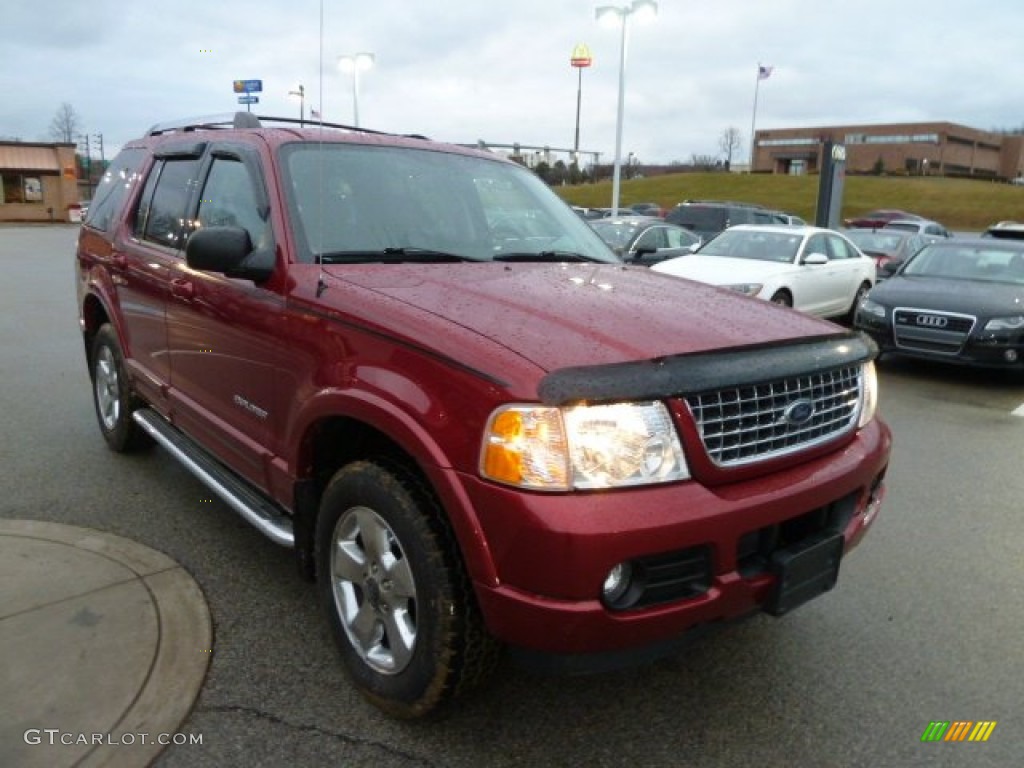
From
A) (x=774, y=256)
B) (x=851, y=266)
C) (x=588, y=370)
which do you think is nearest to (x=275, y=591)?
(x=588, y=370)

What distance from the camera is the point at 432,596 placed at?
233 cm

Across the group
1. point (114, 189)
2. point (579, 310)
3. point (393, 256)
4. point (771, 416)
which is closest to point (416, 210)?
point (393, 256)

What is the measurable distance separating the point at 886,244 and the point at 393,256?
15.7 metres

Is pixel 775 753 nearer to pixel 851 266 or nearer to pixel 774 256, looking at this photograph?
pixel 774 256

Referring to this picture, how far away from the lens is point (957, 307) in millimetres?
8359

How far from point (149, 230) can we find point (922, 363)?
339 inches

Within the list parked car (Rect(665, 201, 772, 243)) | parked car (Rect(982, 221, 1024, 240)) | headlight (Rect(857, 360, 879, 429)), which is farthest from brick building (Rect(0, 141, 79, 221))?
headlight (Rect(857, 360, 879, 429))

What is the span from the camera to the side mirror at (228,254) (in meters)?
2.94

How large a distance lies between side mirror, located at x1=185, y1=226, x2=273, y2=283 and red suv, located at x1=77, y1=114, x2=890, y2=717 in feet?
0.03

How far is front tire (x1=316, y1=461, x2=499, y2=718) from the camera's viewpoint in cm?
235

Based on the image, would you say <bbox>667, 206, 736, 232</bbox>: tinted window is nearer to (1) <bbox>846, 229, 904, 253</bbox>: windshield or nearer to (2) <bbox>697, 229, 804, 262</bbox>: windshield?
(1) <bbox>846, 229, 904, 253</bbox>: windshield

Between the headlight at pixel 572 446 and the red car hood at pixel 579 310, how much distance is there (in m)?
0.15

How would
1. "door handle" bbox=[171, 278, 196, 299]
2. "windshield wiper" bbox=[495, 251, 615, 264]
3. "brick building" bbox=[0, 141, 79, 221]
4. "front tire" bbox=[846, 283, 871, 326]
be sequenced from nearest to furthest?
"windshield wiper" bbox=[495, 251, 615, 264] → "door handle" bbox=[171, 278, 196, 299] → "front tire" bbox=[846, 283, 871, 326] → "brick building" bbox=[0, 141, 79, 221]

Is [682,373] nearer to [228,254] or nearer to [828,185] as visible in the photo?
[228,254]
